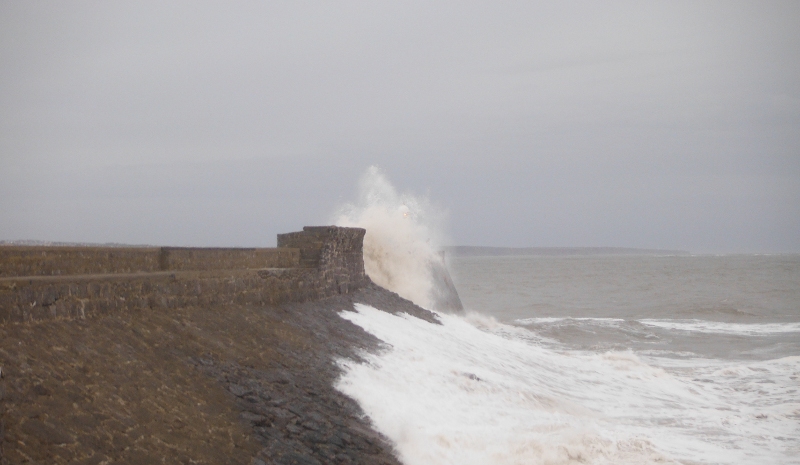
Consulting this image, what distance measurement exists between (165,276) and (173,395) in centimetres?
213

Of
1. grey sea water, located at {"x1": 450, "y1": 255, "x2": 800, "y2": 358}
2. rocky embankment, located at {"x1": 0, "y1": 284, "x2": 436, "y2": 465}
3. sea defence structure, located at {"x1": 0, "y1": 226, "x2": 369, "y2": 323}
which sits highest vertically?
sea defence structure, located at {"x1": 0, "y1": 226, "x2": 369, "y2": 323}

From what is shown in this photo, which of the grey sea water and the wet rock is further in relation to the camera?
the grey sea water

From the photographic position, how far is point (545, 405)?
33.8ft

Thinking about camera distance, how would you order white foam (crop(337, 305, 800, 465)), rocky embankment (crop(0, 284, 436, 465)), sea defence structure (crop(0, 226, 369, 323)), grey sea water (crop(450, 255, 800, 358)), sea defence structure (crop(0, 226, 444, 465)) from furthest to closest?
1. grey sea water (crop(450, 255, 800, 358))
2. white foam (crop(337, 305, 800, 465))
3. sea defence structure (crop(0, 226, 369, 323))
4. sea defence structure (crop(0, 226, 444, 465))
5. rocky embankment (crop(0, 284, 436, 465))

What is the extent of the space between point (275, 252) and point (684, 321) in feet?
62.3

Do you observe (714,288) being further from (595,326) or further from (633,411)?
(633,411)

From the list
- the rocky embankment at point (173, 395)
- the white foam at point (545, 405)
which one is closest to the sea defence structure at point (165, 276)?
the rocky embankment at point (173, 395)

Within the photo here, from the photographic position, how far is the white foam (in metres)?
7.95

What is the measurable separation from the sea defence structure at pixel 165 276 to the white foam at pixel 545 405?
108cm

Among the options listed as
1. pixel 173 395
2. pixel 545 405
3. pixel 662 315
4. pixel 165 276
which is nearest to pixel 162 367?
pixel 173 395

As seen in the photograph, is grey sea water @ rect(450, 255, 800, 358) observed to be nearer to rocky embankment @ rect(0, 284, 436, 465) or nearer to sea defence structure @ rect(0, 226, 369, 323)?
sea defence structure @ rect(0, 226, 369, 323)

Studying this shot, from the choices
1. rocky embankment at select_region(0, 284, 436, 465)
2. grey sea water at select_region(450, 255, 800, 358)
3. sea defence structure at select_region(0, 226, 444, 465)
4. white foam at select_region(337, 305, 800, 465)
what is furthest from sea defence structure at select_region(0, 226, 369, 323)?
grey sea water at select_region(450, 255, 800, 358)

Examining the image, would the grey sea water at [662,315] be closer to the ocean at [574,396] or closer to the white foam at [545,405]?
the ocean at [574,396]

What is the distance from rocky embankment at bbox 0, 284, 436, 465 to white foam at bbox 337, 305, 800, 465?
636 millimetres
